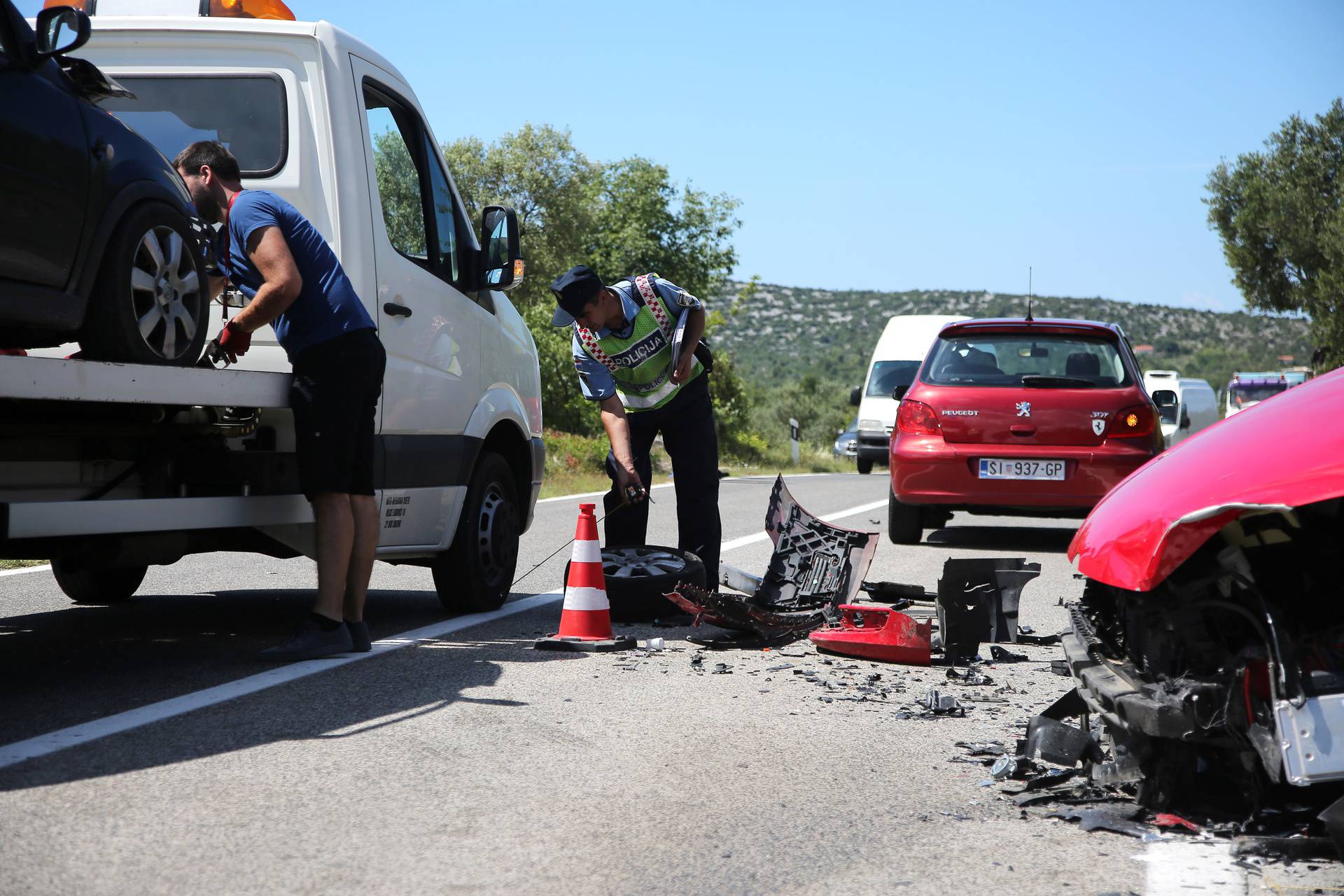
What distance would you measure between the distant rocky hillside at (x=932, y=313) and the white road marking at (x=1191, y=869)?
96221 millimetres

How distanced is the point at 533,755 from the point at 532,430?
11.4 feet

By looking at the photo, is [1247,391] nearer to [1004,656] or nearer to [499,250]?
[1004,656]

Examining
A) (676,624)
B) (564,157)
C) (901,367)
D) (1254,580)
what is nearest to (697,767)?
(1254,580)

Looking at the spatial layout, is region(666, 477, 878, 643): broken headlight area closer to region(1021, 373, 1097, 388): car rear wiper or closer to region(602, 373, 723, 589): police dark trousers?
region(602, 373, 723, 589): police dark trousers

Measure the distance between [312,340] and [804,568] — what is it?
3.00 m

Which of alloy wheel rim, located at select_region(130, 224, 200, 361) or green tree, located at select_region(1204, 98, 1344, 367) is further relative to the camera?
green tree, located at select_region(1204, 98, 1344, 367)

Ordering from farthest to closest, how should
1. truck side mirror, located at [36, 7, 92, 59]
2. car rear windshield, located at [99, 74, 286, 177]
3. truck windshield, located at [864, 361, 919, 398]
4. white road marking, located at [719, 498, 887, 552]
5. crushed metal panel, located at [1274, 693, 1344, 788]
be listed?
1. truck windshield, located at [864, 361, 919, 398]
2. white road marking, located at [719, 498, 887, 552]
3. car rear windshield, located at [99, 74, 286, 177]
4. truck side mirror, located at [36, 7, 92, 59]
5. crushed metal panel, located at [1274, 693, 1344, 788]

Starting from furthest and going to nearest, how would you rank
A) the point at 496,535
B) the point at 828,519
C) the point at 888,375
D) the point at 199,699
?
the point at 888,375
the point at 828,519
the point at 496,535
the point at 199,699

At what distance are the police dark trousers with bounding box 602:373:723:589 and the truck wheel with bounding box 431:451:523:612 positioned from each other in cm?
55

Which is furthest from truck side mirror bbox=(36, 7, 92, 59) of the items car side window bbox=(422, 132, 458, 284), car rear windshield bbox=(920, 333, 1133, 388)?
car rear windshield bbox=(920, 333, 1133, 388)

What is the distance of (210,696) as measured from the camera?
4.80 meters

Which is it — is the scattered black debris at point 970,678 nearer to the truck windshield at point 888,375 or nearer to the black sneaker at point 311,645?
the black sneaker at point 311,645

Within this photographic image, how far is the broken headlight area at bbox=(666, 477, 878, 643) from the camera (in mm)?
6898

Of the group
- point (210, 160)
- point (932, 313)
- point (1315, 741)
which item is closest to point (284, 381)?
point (210, 160)
